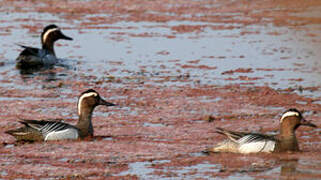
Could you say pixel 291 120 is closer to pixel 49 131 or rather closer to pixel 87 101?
pixel 87 101

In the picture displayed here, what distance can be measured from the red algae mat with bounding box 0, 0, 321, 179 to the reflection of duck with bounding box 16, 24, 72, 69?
412mm

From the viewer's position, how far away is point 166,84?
17734 millimetres

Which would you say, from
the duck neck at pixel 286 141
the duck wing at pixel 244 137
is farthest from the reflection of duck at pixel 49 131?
the duck neck at pixel 286 141

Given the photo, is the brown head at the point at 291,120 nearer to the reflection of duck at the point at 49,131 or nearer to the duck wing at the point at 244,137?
the duck wing at the point at 244,137

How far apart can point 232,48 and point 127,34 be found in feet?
13.8

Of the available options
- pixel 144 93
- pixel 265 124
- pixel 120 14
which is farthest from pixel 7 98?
pixel 120 14

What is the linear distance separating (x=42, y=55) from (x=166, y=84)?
17.2 ft

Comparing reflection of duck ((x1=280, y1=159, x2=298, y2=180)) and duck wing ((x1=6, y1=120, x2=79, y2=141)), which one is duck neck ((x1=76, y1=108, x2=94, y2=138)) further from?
reflection of duck ((x1=280, y1=159, x2=298, y2=180))

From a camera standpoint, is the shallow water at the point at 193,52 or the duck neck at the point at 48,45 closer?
the shallow water at the point at 193,52

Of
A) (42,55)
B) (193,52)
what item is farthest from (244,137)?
(42,55)

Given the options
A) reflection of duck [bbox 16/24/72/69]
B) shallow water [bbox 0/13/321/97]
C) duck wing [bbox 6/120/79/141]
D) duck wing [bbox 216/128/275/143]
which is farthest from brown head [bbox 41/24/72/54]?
duck wing [bbox 216/128/275/143]

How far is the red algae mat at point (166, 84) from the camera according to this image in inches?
436

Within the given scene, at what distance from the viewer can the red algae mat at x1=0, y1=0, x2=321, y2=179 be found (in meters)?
11.1

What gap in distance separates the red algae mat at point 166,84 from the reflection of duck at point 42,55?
0.41 metres
